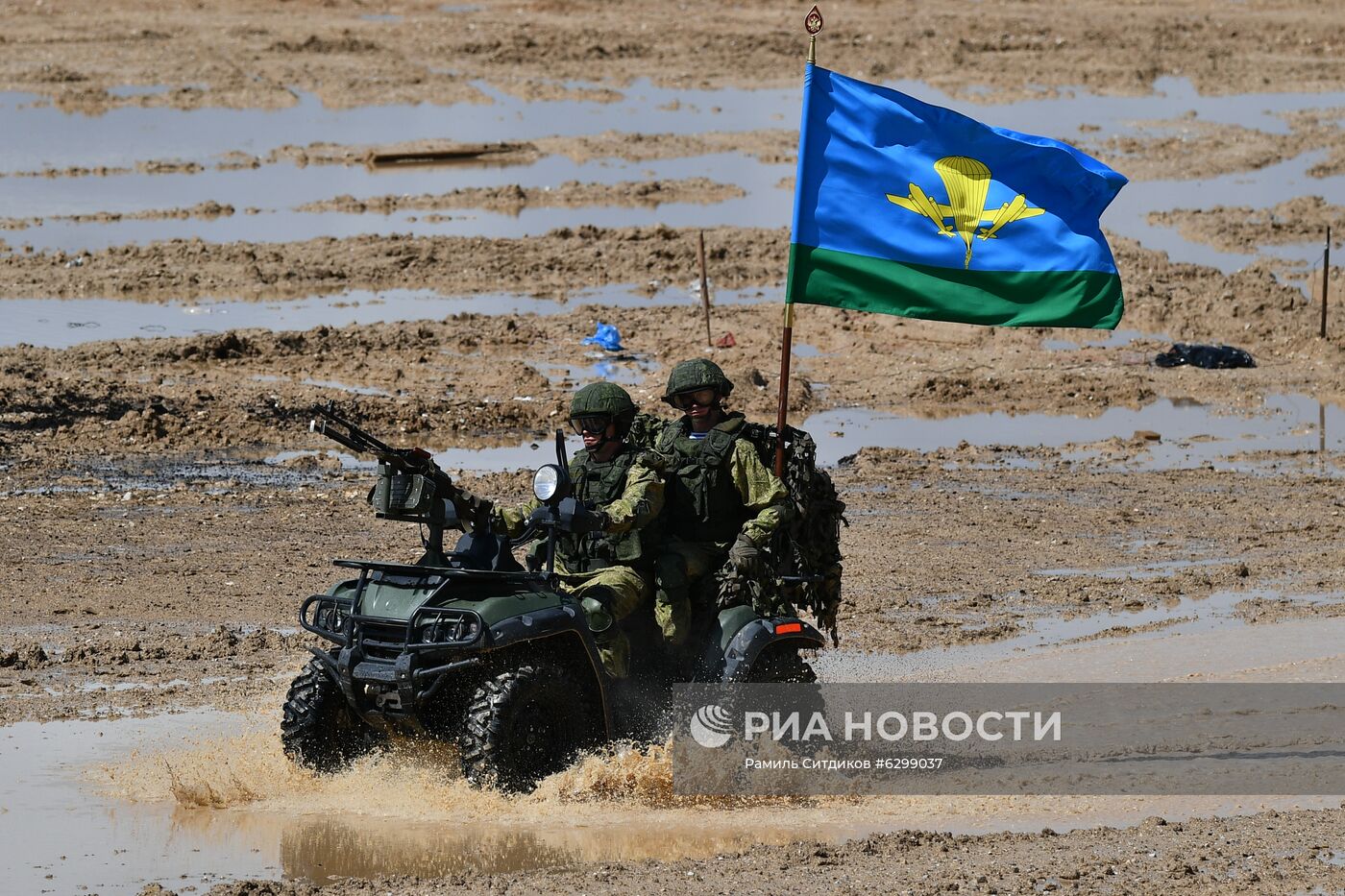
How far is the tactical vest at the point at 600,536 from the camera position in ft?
32.1

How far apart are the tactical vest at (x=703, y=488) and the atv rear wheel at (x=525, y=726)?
1.18 meters

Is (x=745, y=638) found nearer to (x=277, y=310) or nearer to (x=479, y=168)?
(x=277, y=310)

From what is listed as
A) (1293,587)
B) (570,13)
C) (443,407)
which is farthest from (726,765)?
(570,13)

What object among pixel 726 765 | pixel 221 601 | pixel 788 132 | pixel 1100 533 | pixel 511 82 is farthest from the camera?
pixel 511 82

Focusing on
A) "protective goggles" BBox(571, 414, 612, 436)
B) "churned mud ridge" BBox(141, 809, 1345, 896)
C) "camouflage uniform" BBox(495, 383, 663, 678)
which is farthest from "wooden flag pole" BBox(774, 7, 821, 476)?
"churned mud ridge" BBox(141, 809, 1345, 896)

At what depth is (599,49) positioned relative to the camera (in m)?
38.3

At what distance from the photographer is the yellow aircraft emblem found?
10.7 m

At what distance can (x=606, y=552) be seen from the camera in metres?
9.88

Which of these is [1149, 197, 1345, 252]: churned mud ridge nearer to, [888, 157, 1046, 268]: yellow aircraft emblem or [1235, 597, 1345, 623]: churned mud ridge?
[1235, 597, 1345, 623]: churned mud ridge

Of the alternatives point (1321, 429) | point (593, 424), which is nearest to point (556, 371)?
point (1321, 429)

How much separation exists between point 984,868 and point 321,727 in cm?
320

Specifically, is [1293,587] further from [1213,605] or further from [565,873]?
[565,873]

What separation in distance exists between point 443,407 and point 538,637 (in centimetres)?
981

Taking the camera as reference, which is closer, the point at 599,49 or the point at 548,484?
the point at 548,484
